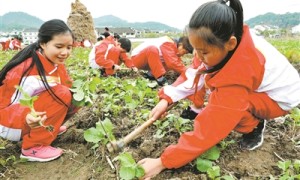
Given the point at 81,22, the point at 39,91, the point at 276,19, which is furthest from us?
the point at 276,19

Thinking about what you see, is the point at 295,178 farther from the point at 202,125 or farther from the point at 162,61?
the point at 162,61

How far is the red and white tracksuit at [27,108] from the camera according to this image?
215cm

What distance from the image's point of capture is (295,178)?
1726mm

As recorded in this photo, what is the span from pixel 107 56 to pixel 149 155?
4094 mm

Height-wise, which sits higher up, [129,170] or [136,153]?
[129,170]

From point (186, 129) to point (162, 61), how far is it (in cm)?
293

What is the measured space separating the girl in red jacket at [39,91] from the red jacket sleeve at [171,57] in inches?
108

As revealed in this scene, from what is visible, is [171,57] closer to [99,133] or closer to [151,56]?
[151,56]

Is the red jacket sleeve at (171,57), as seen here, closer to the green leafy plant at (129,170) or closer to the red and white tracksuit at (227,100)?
the red and white tracksuit at (227,100)

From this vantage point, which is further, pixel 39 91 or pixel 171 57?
pixel 171 57

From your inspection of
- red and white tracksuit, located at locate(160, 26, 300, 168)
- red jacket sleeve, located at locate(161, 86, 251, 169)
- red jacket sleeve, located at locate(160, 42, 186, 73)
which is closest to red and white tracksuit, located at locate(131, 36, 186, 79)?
red jacket sleeve, located at locate(160, 42, 186, 73)

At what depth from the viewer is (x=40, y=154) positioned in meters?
2.24

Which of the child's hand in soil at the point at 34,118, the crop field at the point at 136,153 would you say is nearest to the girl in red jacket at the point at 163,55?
the crop field at the point at 136,153

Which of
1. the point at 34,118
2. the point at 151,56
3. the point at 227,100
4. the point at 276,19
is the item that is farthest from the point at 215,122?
the point at 276,19
